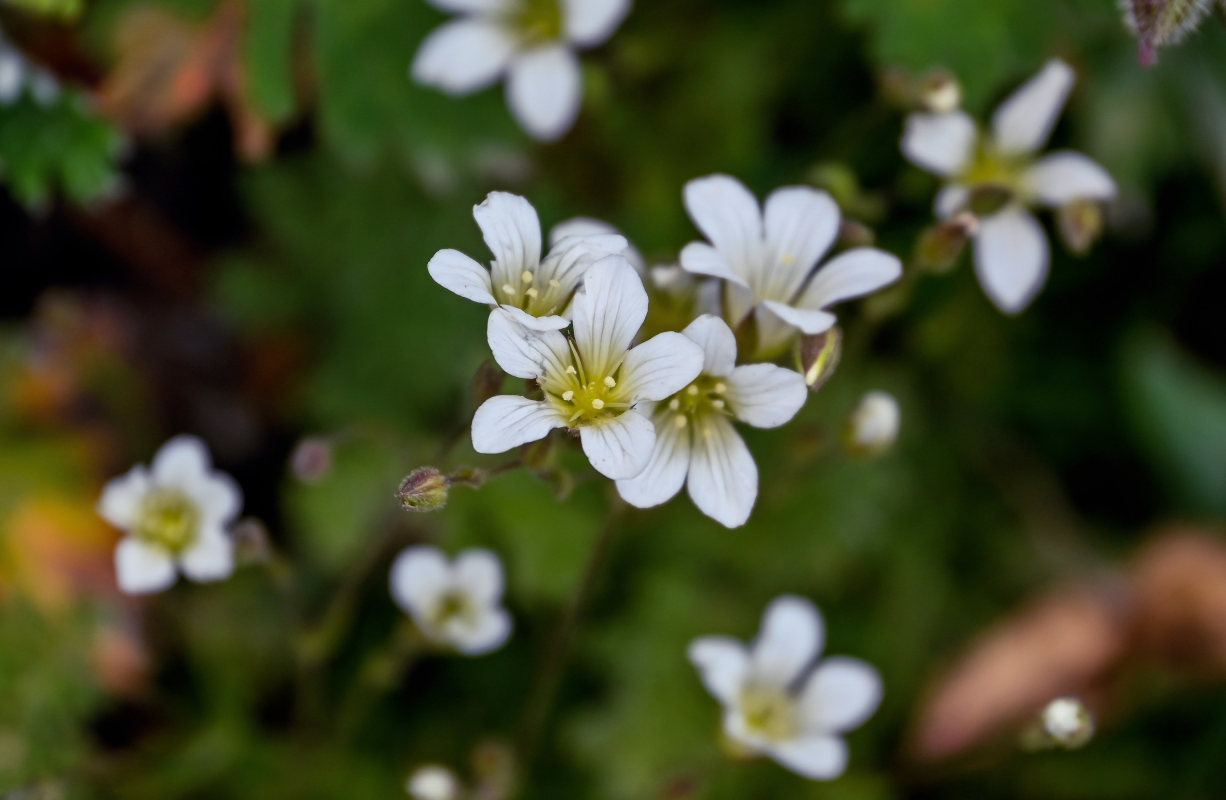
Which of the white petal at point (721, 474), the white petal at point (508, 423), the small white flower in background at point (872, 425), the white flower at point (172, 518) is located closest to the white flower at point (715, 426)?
the white petal at point (721, 474)

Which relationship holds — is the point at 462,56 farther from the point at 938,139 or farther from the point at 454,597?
the point at 454,597

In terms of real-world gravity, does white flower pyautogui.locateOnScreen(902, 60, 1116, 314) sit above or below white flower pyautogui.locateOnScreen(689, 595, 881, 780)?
above

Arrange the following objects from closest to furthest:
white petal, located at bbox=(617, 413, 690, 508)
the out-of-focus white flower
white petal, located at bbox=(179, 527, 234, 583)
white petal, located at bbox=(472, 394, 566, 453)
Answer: white petal, located at bbox=(472, 394, 566, 453), white petal, located at bbox=(617, 413, 690, 508), white petal, located at bbox=(179, 527, 234, 583), the out-of-focus white flower

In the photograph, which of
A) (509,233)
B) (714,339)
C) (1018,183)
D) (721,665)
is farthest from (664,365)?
(1018,183)

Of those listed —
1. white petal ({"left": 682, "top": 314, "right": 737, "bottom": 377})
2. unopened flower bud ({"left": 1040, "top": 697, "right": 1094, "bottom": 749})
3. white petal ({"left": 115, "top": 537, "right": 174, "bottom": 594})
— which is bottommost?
unopened flower bud ({"left": 1040, "top": 697, "right": 1094, "bottom": 749})

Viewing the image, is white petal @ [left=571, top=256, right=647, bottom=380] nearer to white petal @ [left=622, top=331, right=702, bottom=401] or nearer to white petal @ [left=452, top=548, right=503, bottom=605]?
white petal @ [left=622, top=331, right=702, bottom=401]

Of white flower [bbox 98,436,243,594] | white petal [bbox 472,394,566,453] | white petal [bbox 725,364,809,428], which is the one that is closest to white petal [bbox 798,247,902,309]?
white petal [bbox 725,364,809,428]

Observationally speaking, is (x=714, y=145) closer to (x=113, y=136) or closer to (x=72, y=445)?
(x=113, y=136)
